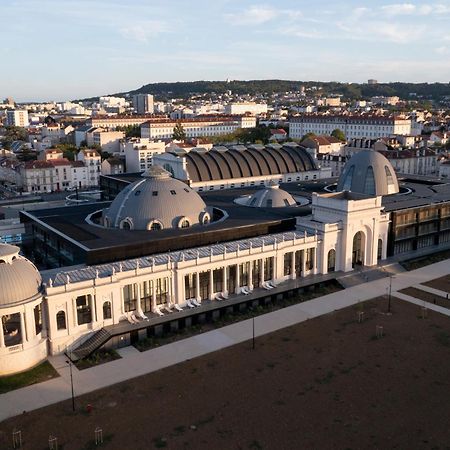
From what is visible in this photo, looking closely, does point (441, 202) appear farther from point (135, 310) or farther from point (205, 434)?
point (205, 434)

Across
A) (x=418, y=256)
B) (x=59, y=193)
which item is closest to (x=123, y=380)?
(x=418, y=256)

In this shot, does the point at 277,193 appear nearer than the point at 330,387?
No

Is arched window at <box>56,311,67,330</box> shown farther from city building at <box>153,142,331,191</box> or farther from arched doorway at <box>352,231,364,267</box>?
city building at <box>153,142,331,191</box>

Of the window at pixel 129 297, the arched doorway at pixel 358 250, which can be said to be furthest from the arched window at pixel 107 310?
the arched doorway at pixel 358 250

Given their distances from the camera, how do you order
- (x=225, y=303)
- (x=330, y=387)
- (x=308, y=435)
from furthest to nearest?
1. (x=225, y=303)
2. (x=330, y=387)
3. (x=308, y=435)

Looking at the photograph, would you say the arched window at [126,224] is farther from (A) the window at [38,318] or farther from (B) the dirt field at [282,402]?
(B) the dirt field at [282,402]

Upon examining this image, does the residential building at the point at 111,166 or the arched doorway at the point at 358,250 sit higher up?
the residential building at the point at 111,166

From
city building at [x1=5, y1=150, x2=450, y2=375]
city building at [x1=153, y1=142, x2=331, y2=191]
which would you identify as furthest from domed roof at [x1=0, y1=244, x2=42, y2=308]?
city building at [x1=153, y1=142, x2=331, y2=191]

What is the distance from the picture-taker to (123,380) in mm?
46156

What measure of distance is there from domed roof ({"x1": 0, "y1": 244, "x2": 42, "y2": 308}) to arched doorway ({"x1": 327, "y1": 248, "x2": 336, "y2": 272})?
3872cm

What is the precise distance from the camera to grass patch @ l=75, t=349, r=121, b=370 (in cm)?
4908

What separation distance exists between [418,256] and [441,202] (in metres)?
10.8

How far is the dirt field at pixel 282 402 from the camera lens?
37750mm

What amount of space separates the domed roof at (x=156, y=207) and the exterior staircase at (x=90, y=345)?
1950 centimetres
